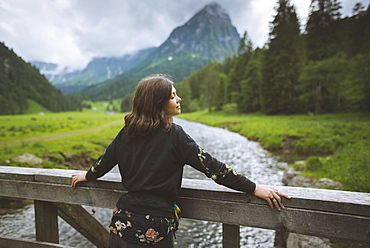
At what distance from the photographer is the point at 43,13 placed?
1694 cm

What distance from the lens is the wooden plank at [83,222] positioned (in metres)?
2.47

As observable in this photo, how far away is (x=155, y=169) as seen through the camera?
5.59ft

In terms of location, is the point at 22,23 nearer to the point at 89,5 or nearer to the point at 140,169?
the point at 89,5

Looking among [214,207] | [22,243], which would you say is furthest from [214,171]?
[22,243]

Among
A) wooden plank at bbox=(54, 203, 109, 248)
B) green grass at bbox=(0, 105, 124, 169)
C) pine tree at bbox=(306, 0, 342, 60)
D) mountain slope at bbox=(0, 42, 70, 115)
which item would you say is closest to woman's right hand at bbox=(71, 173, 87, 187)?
wooden plank at bbox=(54, 203, 109, 248)

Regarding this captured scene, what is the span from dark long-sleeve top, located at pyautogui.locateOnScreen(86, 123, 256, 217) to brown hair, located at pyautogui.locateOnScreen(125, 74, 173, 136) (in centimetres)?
7

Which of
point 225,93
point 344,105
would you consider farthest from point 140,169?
point 225,93

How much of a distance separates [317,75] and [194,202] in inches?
1364

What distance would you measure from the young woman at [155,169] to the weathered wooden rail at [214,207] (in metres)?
0.13

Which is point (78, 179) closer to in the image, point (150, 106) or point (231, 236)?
point (150, 106)

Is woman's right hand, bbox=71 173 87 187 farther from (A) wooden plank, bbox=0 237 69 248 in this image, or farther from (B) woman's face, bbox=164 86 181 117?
(B) woman's face, bbox=164 86 181 117

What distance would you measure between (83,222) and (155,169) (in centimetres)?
148

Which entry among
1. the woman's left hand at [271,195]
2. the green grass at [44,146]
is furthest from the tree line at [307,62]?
the woman's left hand at [271,195]

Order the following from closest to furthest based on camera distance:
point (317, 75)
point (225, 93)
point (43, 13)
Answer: point (43, 13) → point (317, 75) → point (225, 93)
